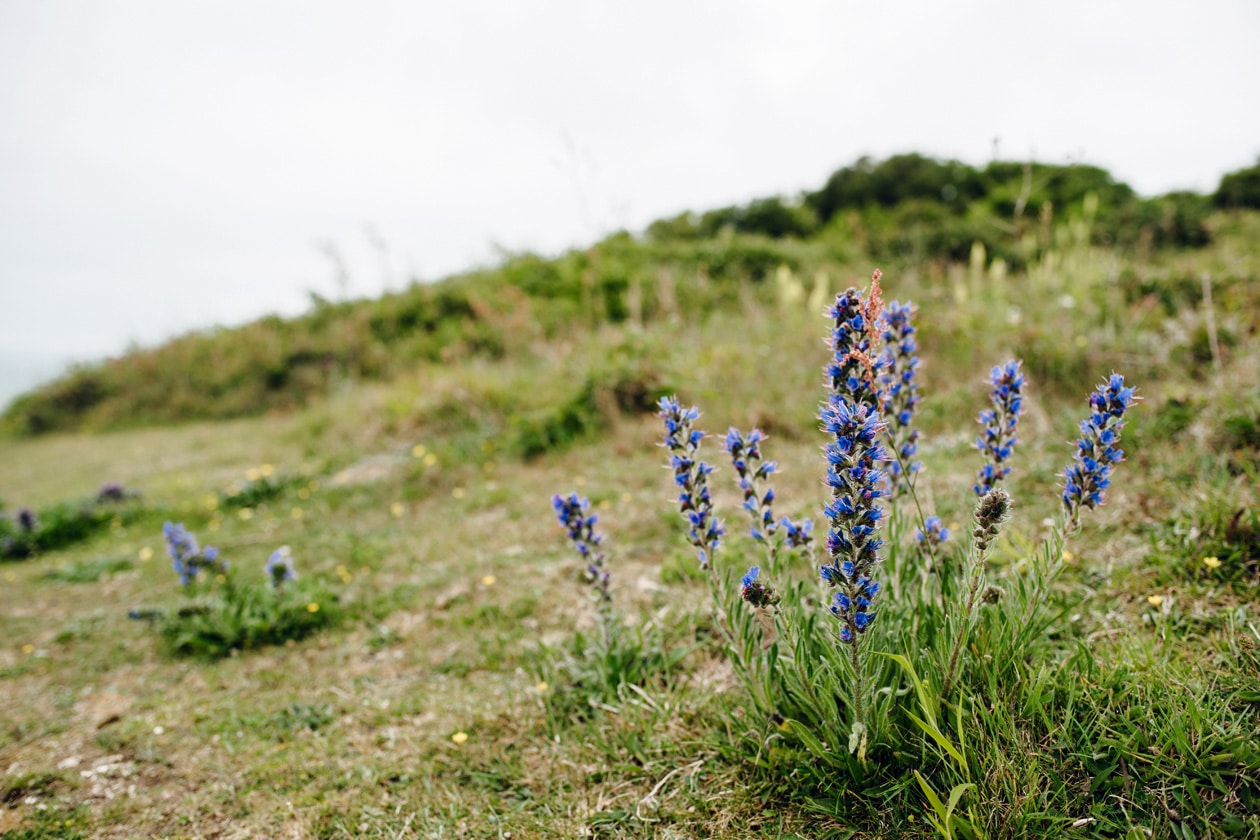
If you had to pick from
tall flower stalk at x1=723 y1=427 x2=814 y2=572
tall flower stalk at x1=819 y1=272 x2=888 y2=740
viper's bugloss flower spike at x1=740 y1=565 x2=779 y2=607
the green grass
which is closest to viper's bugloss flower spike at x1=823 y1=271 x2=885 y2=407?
tall flower stalk at x1=819 y1=272 x2=888 y2=740

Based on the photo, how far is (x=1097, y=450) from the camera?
6.33ft

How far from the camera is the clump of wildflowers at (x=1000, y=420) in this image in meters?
2.21

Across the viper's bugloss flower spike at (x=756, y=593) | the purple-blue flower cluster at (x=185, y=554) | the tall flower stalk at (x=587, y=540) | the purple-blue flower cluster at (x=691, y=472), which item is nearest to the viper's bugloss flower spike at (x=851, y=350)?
the purple-blue flower cluster at (x=691, y=472)

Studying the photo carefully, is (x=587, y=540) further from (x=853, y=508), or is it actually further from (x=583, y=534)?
(x=853, y=508)

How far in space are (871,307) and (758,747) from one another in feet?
4.87

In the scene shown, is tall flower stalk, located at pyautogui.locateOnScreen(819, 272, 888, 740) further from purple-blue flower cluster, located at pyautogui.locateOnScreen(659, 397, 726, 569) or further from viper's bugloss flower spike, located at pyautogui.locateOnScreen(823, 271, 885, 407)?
purple-blue flower cluster, located at pyautogui.locateOnScreen(659, 397, 726, 569)

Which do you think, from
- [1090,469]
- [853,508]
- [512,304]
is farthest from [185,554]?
[512,304]

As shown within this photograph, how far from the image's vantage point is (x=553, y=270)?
13359 mm

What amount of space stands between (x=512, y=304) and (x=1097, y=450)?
31.1ft

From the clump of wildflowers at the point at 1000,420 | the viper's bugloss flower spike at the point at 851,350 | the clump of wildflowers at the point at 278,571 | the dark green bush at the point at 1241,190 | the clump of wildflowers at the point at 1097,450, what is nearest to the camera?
the viper's bugloss flower spike at the point at 851,350

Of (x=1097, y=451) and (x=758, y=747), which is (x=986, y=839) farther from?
(x=1097, y=451)

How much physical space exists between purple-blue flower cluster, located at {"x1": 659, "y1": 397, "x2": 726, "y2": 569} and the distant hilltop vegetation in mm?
7819

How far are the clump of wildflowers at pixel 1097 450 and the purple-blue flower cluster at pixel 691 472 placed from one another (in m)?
A: 1.08

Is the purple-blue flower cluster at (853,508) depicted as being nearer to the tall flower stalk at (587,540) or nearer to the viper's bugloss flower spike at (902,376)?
the viper's bugloss flower spike at (902,376)
